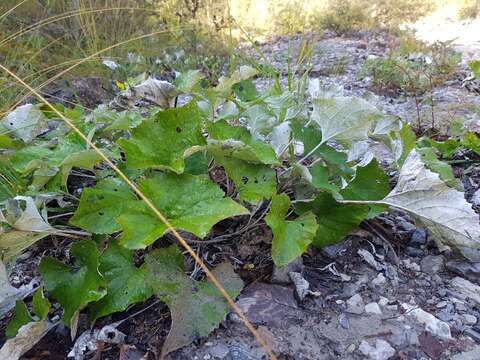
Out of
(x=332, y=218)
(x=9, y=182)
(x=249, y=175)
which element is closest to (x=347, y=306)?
(x=332, y=218)

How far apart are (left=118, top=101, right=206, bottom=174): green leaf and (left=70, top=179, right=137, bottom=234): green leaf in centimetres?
9

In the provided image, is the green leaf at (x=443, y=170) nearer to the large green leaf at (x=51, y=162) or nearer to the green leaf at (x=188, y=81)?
the green leaf at (x=188, y=81)

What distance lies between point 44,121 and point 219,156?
59 cm

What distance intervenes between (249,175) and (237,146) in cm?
9

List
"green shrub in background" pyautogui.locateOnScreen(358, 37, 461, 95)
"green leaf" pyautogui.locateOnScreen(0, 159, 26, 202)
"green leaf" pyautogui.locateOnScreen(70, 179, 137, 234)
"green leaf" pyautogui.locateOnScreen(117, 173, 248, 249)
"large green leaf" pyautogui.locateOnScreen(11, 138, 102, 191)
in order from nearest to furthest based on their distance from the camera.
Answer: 1. "green leaf" pyautogui.locateOnScreen(117, 173, 248, 249)
2. "green leaf" pyautogui.locateOnScreen(70, 179, 137, 234)
3. "large green leaf" pyautogui.locateOnScreen(11, 138, 102, 191)
4. "green leaf" pyautogui.locateOnScreen(0, 159, 26, 202)
5. "green shrub in background" pyautogui.locateOnScreen(358, 37, 461, 95)

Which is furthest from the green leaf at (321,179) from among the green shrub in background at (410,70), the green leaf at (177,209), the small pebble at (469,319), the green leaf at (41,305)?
the green shrub in background at (410,70)

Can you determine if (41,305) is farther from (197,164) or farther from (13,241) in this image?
(197,164)

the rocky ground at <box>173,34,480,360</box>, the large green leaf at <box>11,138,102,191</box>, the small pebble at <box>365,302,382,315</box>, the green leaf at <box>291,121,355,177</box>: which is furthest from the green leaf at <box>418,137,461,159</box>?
the large green leaf at <box>11,138,102,191</box>

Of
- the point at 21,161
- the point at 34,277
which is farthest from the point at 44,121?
the point at 34,277

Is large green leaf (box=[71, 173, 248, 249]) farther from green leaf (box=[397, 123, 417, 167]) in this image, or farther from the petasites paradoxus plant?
green leaf (box=[397, 123, 417, 167])

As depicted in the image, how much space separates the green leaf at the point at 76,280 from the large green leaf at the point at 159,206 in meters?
0.06

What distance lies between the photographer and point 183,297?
0.79 metres

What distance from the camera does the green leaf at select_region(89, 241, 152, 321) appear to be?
2.57 feet

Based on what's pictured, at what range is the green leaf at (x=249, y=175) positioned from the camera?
0.87 meters
